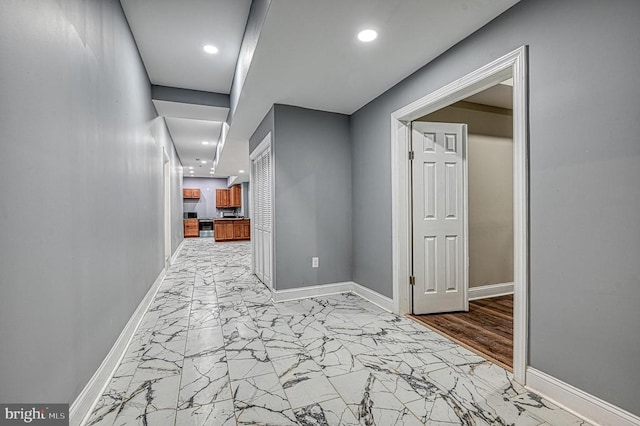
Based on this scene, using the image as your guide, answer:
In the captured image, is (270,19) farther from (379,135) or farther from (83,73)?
(379,135)

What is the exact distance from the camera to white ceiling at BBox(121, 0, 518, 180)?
1966mm

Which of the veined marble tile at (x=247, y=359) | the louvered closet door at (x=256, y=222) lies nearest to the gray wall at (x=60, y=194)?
the veined marble tile at (x=247, y=359)

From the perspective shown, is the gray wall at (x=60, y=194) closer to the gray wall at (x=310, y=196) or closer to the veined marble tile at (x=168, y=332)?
the veined marble tile at (x=168, y=332)

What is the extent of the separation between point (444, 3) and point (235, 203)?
12.8m

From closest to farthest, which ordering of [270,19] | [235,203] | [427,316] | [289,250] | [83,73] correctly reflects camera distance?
[83,73] → [270,19] → [427,316] → [289,250] → [235,203]

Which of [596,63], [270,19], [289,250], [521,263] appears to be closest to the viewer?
[596,63]

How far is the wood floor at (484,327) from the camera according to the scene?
7.68ft

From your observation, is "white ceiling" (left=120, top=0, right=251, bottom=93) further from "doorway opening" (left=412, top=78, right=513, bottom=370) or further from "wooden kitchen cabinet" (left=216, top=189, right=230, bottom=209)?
"wooden kitchen cabinet" (left=216, top=189, right=230, bottom=209)

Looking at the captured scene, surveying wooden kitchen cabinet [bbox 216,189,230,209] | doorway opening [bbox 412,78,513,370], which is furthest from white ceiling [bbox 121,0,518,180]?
wooden kitchen cabinet [bbox 216,189,230,209]

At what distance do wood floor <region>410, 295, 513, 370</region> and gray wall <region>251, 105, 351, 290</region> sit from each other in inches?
53.0

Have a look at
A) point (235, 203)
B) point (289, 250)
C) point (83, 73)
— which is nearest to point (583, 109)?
point (83, 73)

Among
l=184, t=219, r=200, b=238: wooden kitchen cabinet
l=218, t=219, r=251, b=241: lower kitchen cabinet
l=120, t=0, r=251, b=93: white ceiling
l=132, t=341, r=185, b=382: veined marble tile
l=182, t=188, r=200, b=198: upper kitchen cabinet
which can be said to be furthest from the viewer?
l=182, t=188, r=200, b=198: upper kitchen cabinet

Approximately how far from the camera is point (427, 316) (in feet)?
10.2

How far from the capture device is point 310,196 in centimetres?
387
